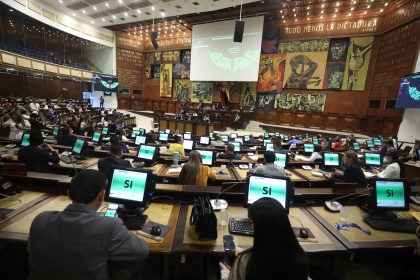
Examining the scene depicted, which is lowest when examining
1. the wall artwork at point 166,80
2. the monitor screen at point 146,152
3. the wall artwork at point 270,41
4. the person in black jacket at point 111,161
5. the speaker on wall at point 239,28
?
the monitor screen at point 146,152

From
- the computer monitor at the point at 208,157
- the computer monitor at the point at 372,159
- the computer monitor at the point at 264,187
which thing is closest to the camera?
the computer monitor at the point at 264,187

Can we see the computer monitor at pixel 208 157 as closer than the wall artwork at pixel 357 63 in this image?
Yes

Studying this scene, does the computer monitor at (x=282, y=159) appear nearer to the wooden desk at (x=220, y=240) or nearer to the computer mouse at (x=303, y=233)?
the wooden desk at (x=220, y=240)

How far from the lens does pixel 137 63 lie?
68.4ft

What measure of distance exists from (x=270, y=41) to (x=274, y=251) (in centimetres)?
1697

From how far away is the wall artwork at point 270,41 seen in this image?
1530 cm

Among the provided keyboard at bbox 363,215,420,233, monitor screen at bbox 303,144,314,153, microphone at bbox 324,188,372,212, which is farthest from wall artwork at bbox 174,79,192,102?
keyboard at bbox 363,215,420,233

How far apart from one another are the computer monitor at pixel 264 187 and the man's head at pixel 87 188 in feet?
5.09

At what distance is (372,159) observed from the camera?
5672 millimetres

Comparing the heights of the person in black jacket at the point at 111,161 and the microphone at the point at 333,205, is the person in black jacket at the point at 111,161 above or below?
above

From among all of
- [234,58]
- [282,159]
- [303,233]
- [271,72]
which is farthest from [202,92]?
[303,233]

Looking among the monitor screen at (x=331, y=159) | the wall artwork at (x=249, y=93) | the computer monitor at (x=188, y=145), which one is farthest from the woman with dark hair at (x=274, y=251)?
the wall artwork at (x=249, y=93)

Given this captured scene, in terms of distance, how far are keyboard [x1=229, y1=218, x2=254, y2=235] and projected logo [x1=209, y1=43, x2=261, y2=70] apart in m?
14.5

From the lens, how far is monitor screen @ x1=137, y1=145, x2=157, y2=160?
455cm
